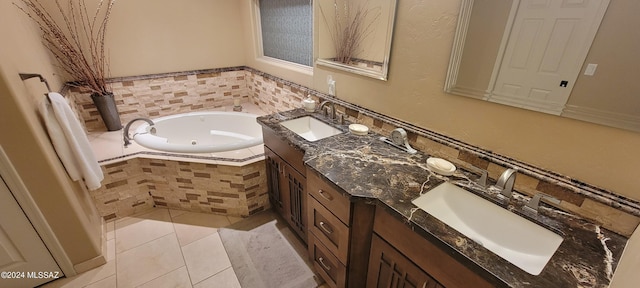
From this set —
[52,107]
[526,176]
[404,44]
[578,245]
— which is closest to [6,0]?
[52,107]

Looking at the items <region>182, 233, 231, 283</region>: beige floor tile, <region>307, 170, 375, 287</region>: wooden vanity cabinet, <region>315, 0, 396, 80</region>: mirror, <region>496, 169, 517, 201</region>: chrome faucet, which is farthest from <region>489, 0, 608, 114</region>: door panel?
<region>182, 233, 231, 283</region>: beige floor tile

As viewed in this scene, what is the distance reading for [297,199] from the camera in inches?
64.4

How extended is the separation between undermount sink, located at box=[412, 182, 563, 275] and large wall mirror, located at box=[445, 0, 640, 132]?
1.35ft

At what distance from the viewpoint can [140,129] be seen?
2.37 metres

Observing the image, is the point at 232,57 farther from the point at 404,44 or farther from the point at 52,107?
the point at 404,44

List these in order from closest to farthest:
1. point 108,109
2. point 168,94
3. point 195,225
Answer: point 195,225, point 108,109, point 168,94

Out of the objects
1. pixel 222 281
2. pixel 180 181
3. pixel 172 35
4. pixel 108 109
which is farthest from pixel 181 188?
pixel 172 35

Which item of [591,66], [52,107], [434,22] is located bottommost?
[52,107]

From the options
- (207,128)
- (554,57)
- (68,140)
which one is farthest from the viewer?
(207,128)

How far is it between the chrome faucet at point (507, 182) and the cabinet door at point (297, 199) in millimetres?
923

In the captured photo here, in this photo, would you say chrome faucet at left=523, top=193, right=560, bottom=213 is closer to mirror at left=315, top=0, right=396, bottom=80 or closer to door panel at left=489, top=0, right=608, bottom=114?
door panel at left=489, top=0, right=608, bottom=114

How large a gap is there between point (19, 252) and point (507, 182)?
2487 millimetres

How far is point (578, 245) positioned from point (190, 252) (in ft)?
6.65

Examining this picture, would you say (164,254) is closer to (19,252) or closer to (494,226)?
(19,252)
